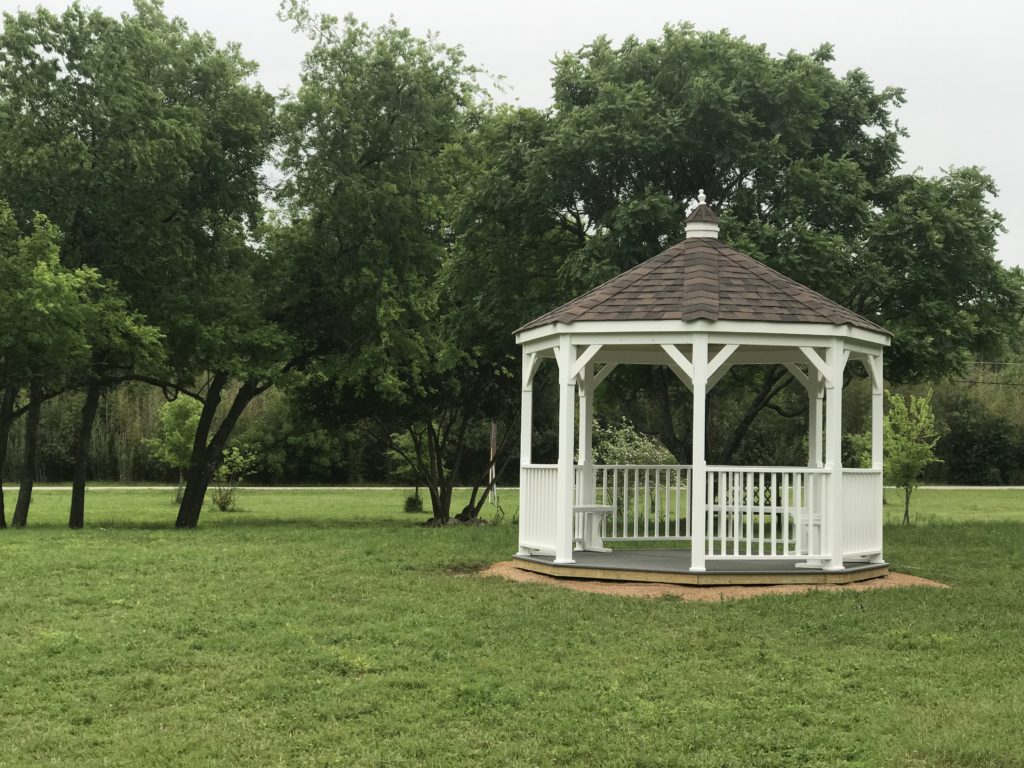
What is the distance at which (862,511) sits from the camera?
1333 centimetres

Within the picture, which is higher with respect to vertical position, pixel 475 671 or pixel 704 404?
pixel 704 404

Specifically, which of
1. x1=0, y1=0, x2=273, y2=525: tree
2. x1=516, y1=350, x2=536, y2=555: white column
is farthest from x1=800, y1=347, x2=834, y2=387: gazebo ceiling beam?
x1=0, y1=0, x2=273, y2=525: tree

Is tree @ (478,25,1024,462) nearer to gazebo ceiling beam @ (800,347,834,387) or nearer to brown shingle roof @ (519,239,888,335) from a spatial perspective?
brown shingle roof @ (519,239,888,335)

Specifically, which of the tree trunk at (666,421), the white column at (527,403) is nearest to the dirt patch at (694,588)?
the white column at (527,403)

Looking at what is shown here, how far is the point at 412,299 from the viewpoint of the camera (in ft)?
77.7

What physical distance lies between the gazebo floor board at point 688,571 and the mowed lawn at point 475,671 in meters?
0.74

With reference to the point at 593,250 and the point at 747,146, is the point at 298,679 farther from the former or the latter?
the point at 747,146

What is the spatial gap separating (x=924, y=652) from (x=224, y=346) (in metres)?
16.0

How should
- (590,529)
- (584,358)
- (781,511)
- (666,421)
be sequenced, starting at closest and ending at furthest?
1. (781,511)
2. (584,358)
3. (590,529)
4. (666,421)

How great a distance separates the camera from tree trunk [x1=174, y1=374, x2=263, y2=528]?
964 inches

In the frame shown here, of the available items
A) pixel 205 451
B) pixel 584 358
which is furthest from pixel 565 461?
pixel 205 451

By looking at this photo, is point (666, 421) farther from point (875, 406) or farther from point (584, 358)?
point (584, 358)

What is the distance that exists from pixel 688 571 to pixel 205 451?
1546 centimetres

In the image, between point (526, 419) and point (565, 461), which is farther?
point (526, 419)
